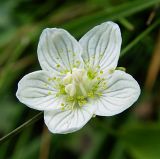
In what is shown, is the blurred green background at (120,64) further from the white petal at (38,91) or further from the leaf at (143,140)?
the white petal at (38,91)

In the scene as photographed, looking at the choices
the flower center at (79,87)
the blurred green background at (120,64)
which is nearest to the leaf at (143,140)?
the blurred green background at (120,64)

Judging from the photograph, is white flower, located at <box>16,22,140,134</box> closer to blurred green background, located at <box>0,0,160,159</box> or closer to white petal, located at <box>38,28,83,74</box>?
white petal, located at <box>38,28,83,74</box>

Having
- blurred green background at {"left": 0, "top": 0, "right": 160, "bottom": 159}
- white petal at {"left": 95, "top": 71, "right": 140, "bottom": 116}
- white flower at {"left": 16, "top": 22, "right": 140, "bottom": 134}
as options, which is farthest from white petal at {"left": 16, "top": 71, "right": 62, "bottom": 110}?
blurred green background at {"left": 0, "top": 0, "right": 160, "bottom": 159}

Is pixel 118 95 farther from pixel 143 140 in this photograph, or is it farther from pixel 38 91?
pixel 143 140

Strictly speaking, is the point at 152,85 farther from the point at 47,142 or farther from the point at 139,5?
the point at 47,142

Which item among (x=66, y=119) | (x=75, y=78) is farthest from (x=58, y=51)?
(x=66, y=119)

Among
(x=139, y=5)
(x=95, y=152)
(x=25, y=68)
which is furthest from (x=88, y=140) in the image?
(x=139, y=5)

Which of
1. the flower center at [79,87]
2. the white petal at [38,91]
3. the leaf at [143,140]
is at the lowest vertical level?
the leaf at [143,140]
